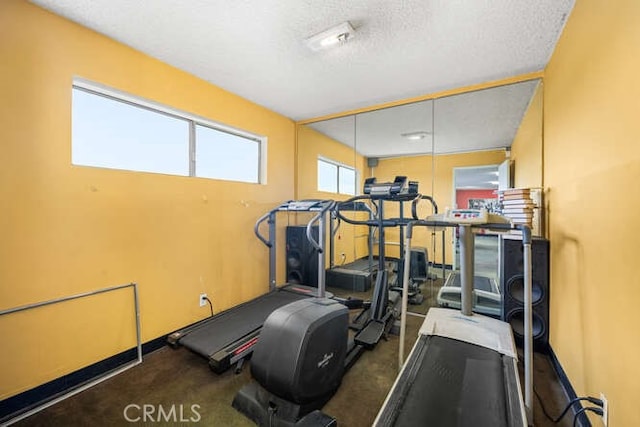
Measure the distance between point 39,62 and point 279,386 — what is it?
2.71 metres

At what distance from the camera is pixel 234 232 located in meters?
3.23

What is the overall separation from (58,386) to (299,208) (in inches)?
98.7

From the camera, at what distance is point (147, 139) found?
256cm

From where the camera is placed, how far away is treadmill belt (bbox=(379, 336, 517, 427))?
1297mm

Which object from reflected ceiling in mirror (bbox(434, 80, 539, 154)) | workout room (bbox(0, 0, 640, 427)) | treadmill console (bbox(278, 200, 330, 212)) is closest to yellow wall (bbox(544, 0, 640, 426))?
workout room (bbox(0, 0, 640, 427))

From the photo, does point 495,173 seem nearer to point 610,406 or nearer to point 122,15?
point 610,406

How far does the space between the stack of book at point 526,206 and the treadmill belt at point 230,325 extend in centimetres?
249

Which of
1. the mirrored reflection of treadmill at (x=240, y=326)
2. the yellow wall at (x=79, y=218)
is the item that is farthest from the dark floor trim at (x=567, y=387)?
the yellow wall at (x=79, y=218)

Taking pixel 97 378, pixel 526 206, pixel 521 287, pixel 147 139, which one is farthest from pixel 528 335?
pixel 147 139

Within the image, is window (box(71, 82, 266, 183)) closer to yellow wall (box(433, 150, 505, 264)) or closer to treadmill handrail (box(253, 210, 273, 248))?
treadmill handrail (box(253, 210, 273, 248))

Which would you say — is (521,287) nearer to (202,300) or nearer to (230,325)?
(230,325)

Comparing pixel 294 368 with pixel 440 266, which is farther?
pixel 440 266

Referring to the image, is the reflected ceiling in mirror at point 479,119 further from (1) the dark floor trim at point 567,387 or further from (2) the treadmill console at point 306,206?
(1) the dark floor trim at point 567,387

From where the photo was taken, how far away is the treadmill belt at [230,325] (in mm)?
2285
